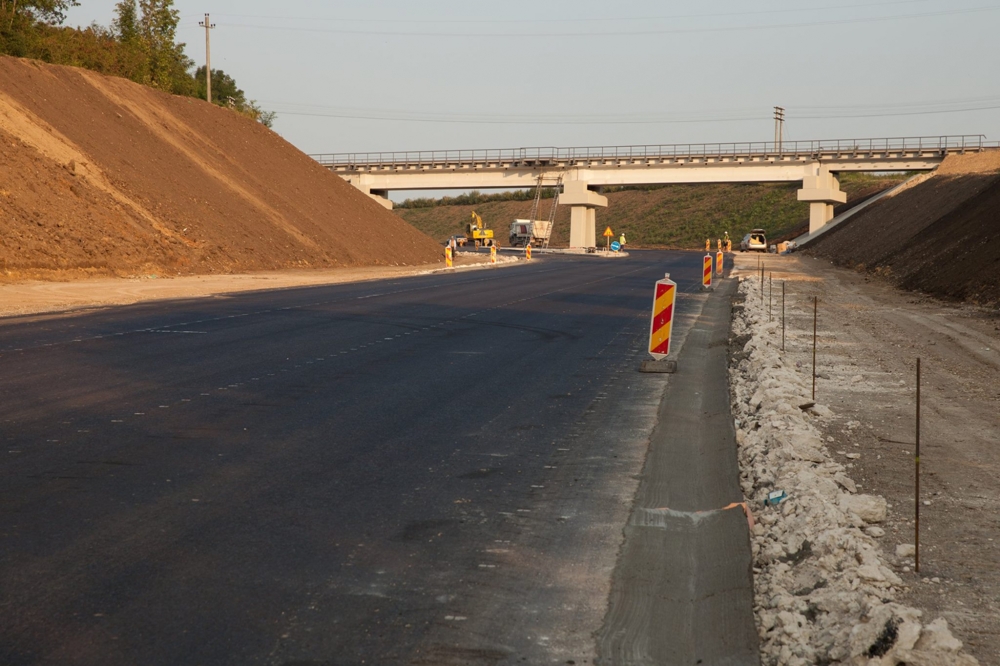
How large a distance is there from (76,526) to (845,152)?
83340 mm

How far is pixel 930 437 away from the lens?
923 centimetres

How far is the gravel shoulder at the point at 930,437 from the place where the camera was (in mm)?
5301

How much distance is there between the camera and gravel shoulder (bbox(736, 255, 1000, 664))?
530cm

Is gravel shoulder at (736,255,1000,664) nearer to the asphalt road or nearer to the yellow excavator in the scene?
the asphalt road

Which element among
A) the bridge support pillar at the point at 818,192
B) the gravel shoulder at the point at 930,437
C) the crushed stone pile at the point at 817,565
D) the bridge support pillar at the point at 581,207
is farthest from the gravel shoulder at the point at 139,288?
the bridge support pillar at the point at 818,192

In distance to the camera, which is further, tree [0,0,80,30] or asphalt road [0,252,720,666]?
tree [0,0,80,30]

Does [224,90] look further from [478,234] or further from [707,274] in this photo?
[707,274]

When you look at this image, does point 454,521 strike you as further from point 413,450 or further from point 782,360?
point 782,360

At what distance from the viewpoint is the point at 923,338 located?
17.5 metres

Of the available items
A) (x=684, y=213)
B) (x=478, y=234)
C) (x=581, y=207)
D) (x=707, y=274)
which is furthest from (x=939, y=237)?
(x=684, y=213)

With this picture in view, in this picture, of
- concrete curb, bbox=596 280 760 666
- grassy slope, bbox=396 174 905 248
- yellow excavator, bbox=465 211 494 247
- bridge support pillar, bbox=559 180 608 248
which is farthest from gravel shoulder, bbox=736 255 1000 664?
grassy slope, bbox=396 174 905 248

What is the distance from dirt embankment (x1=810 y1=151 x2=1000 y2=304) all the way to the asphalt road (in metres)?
15.7

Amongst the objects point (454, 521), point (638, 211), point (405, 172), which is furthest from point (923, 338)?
point (638, 211)

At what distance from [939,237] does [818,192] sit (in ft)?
152
